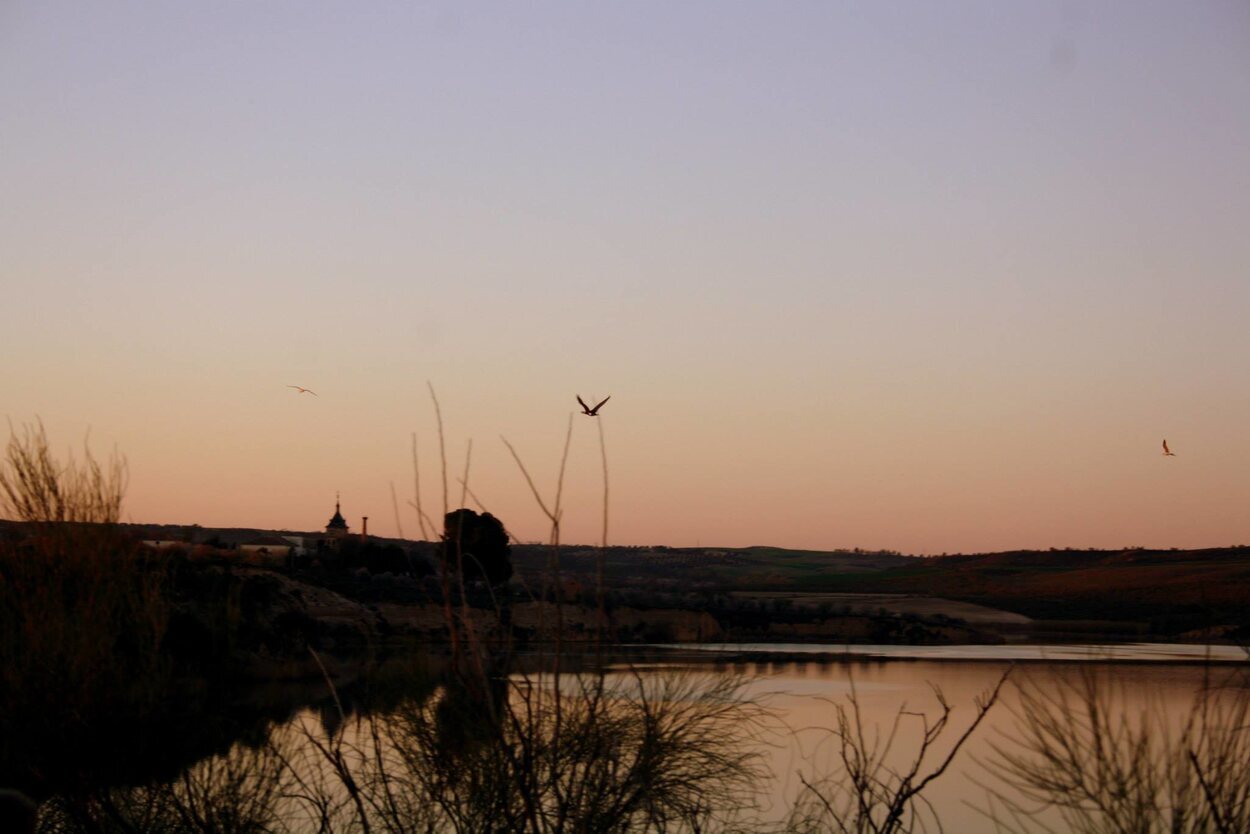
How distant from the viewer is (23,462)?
12.7 m

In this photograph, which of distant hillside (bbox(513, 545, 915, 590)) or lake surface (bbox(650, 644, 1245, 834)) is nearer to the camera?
lake surface (bbox(650, 644, 1245, 834))

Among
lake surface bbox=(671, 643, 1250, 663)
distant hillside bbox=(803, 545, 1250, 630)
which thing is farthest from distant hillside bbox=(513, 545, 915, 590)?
lake surface bbox=(671, 643, 1250, 663)

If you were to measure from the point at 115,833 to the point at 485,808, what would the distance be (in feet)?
9.57

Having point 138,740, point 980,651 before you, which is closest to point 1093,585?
point 980,651

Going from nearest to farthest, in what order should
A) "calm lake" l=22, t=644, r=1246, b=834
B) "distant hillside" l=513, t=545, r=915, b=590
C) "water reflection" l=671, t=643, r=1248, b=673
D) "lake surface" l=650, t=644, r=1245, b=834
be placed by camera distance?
"calm lake" l=22, t=644, r=1246, b=834
"lake surface" l=650, t=644, r=1245, b=834
"water reflection" l=671, t=643, r=1248, b=673
"distant hillside" l=513, t=545, r=915, b=590

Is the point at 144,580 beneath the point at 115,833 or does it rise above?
above

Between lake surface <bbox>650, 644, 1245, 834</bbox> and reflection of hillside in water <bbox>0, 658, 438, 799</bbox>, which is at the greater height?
reflection of hillside in water <bbox>0, 658, 438, 799</bbox>

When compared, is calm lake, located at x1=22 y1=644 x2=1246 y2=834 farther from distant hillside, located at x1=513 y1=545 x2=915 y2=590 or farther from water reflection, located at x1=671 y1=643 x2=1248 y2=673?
distant hillside, located at x1=513 y1=545 x2=915 y2=590

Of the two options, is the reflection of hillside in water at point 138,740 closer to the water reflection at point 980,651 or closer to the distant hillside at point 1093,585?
the water reflection at point 980,651

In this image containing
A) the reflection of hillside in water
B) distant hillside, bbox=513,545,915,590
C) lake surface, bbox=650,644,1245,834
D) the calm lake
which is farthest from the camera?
distant hillside, bbox=513,545,915,590

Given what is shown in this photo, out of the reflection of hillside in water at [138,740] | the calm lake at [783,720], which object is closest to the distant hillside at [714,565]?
the calm lake at [783,720]

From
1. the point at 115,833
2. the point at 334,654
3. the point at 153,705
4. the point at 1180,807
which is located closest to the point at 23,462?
the point at 153,705

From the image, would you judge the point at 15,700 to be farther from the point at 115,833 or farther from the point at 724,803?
the point at 724,803

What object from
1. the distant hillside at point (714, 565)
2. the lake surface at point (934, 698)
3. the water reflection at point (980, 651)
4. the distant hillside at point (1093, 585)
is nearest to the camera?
the lake surface at point (934, 698)
